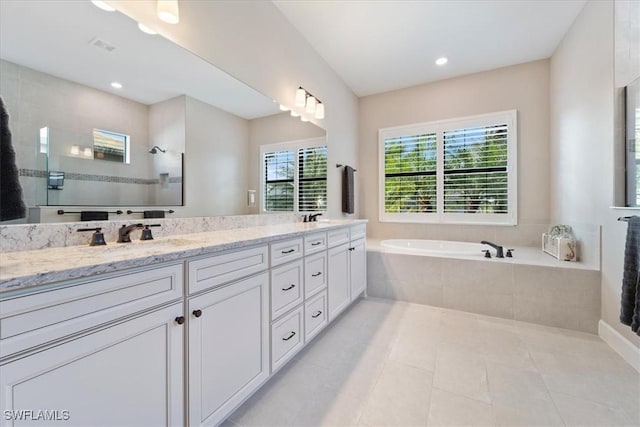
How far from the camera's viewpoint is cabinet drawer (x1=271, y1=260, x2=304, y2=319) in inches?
59.5

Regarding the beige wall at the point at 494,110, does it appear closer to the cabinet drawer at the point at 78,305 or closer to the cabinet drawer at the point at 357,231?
the cabinet drawer at the point at 357,231

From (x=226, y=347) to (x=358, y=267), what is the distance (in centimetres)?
176

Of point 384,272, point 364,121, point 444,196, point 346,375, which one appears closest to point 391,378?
point 346,375

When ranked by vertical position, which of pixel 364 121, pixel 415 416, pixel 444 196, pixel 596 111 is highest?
pixel 364 121

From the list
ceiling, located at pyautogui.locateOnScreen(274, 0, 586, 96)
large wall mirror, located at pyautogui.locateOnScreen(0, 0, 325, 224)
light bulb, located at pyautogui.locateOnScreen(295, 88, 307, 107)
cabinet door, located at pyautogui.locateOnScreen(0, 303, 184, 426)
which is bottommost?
cabinet door, located at pyautogui.locateOnScreen(0, 303, 184, 426)

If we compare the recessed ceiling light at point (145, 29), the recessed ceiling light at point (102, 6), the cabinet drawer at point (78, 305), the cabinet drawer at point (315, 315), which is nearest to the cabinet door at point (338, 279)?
→ the cabinet drawer at point (315, 315)

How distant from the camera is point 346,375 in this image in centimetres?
164

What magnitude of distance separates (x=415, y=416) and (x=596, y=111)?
8.76 ft

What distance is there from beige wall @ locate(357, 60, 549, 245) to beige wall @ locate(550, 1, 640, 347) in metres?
0.20

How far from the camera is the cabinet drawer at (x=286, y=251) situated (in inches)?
59.6

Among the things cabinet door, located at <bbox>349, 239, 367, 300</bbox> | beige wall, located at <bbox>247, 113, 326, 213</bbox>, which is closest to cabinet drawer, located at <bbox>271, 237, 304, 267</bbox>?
beige wall, located at <bbox>247, 113, 326, 213</bbox>

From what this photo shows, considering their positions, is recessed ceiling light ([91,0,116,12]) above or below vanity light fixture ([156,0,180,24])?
below

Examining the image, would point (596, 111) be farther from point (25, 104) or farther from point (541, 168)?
point (25, 104)

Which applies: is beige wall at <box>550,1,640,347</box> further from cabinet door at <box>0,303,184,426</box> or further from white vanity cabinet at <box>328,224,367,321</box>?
cabinet door at <box>0,303,184,426</box>
